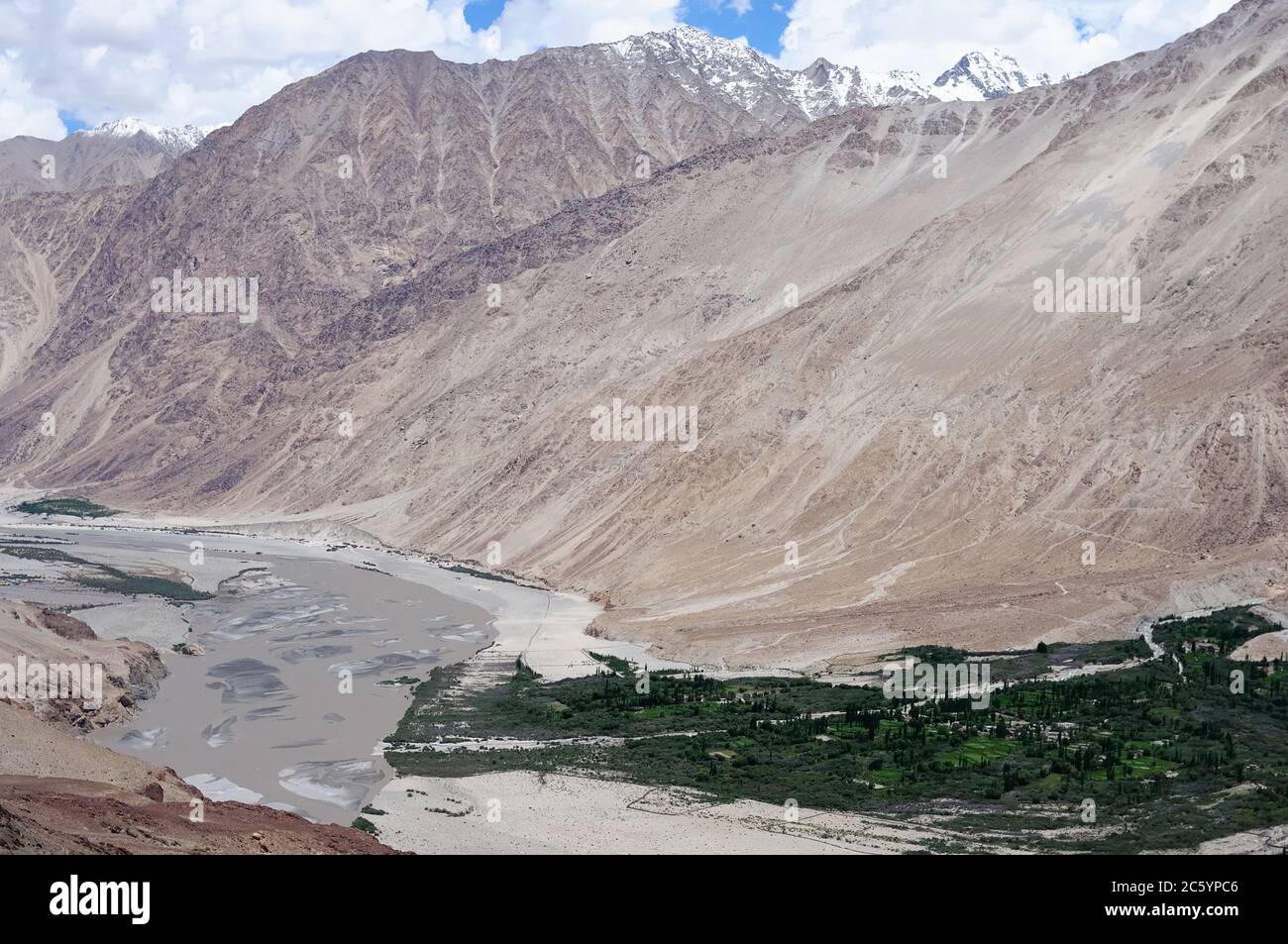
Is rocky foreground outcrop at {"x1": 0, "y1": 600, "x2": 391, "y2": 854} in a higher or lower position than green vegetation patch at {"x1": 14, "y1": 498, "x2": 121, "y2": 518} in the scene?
lower

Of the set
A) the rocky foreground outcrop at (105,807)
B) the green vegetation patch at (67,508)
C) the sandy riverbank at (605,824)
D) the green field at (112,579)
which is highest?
the green vegetation patch at (67,508)

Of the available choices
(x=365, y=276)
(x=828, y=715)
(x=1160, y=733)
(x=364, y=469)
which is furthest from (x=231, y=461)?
(x=1160, y=733)

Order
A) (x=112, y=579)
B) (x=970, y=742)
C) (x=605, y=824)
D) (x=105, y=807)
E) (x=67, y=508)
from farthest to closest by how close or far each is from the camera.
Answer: (x=67, y=508) < (x=112, y=579) < (x=970, y=742) < (x=605, y=824) < (x=105, y=807)

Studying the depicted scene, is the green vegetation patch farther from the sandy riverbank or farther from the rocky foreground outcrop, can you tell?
the sandy riverbank

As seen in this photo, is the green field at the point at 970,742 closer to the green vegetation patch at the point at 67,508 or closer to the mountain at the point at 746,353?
the mountain at the point at 746,353

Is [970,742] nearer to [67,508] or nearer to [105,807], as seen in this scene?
[105,807]

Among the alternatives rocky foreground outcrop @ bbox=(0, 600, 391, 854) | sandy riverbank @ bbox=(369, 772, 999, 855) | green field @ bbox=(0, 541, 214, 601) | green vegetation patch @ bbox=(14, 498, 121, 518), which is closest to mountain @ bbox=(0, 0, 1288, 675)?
green vegetation patch @ bbox=(14, 498, 121, 518)

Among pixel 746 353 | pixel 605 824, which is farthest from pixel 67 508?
pixel 605 824

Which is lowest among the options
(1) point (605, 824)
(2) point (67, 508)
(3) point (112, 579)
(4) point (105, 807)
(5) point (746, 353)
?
(1) point (605, 824)

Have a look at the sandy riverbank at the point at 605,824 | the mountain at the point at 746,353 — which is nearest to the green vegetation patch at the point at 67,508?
the mountain at the point at 746,353
